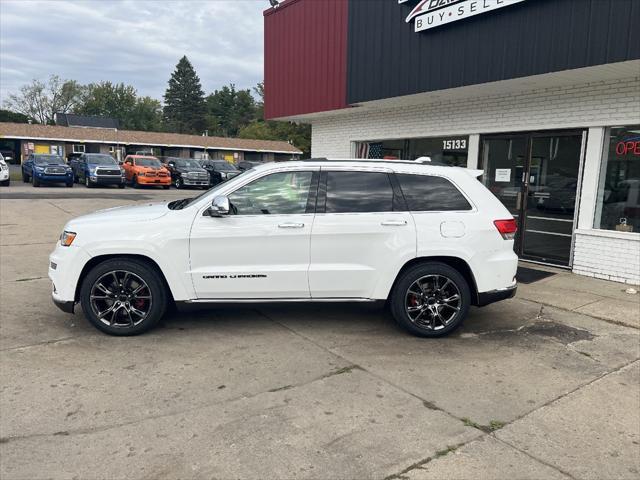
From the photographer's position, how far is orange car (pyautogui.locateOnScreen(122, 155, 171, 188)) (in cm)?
2753

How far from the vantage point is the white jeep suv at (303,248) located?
484 cm

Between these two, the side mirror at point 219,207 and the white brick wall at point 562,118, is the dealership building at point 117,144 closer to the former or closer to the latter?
the white brick wall at point 562,118

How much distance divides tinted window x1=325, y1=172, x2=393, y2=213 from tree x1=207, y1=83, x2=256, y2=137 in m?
96.7

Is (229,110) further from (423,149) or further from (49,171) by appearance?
(423,149)

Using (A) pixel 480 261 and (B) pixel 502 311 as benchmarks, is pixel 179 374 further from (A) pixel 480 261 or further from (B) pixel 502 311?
(B) pixel 502 311

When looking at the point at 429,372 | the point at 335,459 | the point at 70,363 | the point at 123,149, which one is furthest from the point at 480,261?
the point at 123,149

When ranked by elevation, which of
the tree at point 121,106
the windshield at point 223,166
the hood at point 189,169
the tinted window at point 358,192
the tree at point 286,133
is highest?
the tree at point 121,106

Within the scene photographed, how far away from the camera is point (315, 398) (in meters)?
3.79

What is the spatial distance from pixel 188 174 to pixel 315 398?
27.4 m

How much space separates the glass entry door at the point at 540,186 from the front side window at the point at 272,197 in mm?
5604

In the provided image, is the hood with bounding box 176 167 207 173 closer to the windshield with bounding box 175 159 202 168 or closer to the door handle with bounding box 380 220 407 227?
the windshield with bounding box 175 159 202 168

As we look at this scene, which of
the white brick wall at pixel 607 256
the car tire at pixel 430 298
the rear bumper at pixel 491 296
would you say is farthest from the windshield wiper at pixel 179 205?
the white brick wall at pixel 607 256

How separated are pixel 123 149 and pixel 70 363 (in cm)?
5110

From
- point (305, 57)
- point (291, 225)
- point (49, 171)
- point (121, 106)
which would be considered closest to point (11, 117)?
point (121, 106)
